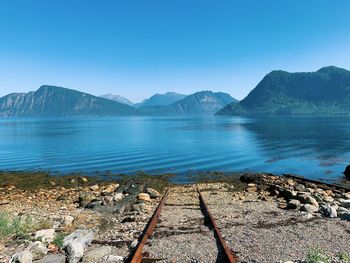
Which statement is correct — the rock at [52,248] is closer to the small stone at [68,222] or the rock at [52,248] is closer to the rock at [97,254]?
the rock at [97,254]

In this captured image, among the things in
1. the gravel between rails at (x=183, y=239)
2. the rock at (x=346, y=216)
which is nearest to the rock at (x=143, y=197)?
the gravel between rails at (x=183, y=239)

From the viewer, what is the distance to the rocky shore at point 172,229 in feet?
33.0

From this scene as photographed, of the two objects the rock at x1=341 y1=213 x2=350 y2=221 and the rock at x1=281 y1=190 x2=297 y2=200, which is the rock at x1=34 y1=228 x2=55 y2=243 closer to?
the rock at x1=341 y1=213 x2=350 y2=221

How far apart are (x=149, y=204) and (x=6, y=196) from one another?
13.7m

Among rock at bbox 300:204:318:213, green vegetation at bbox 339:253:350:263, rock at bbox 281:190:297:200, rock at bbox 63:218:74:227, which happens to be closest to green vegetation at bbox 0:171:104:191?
rock at bbox 63:218:74:227

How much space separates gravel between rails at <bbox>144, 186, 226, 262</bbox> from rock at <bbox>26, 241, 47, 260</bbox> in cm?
334

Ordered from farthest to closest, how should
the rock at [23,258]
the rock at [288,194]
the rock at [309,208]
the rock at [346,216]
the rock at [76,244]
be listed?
1. the rock at [288,194]
2. the rock at [309,208]
3. the rock at [346,216]
4. the rock at [76,244]
5. the rock at [23,258]

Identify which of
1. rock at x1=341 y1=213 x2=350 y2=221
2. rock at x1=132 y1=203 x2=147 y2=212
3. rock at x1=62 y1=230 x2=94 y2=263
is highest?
rock at x1=62 y1=230 x2=94 y2=263

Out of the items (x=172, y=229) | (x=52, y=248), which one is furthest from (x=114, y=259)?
(x=172, y=229)

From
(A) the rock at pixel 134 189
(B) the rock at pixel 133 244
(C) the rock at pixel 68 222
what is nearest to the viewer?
(B) the rock at pixel 133 244

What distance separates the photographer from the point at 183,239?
38.4 feet

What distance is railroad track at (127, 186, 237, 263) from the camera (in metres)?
9.77

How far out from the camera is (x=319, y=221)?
13.6 m

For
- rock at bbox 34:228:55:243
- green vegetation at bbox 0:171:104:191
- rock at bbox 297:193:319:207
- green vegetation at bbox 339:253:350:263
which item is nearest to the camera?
green vegetation at bbox 339:253:350:263
